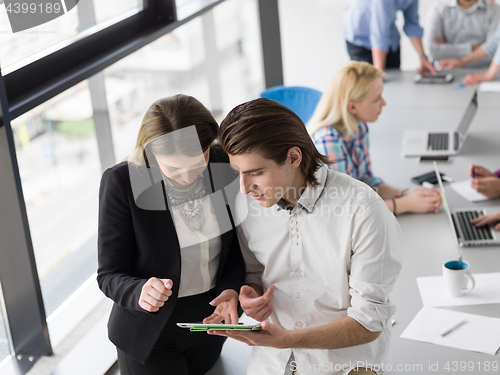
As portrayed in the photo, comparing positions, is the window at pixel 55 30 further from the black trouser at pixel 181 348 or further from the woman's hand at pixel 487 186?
the woman's hand at pixel 487 186

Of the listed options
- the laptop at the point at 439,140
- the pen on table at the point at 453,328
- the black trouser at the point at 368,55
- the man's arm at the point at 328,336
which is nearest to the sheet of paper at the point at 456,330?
the pen on table at the point at 453,328

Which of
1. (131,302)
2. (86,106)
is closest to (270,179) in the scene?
(131,302)

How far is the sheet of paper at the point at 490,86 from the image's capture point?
341 cm

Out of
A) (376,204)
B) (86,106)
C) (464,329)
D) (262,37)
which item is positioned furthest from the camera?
(262,37)

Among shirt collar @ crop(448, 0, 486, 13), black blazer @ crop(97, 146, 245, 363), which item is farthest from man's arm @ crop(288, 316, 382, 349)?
shirt collar @ crop(448, 0, 486, 13)

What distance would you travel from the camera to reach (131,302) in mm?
1276

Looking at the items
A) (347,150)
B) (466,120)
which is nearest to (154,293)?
(347,150)

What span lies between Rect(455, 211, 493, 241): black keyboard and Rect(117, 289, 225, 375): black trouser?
107 cm

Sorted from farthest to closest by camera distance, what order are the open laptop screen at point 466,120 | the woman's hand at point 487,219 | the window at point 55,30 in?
the open laptop screen at point 466,120, the woman's hand at point 487,219, the window at point 55,30

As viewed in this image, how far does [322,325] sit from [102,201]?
0.64 metres

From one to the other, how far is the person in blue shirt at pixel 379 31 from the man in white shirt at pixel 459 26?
0.59 feet

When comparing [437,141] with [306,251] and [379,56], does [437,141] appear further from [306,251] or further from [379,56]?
[306,251]

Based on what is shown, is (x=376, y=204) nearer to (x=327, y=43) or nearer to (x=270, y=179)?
(x=270, y=179)

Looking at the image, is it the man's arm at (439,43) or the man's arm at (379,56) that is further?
the man's arm at (439,43)
